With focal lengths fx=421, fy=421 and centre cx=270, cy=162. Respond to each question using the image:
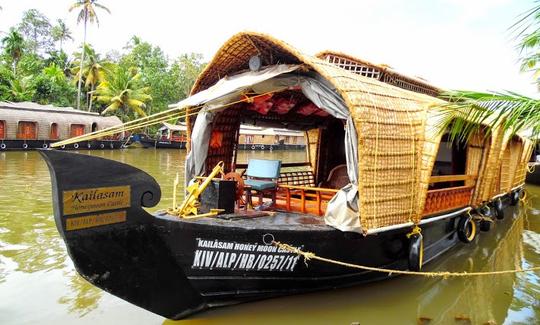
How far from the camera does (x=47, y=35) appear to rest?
142 feet

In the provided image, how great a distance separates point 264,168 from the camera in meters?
5.48

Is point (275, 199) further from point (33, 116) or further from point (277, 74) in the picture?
point (33, 116)

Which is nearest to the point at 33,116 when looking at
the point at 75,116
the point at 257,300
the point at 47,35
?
the point at 75,116

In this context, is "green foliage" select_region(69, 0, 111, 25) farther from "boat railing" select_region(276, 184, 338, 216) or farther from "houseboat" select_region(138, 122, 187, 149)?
"boat railing" select_region(276, 184, 338, 216)

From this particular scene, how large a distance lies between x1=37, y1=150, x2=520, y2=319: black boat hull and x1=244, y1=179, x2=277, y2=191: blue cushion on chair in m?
0.44

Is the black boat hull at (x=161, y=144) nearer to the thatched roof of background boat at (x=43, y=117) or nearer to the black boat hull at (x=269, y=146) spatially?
the thatched roof of background boat at (x=43, y=117)

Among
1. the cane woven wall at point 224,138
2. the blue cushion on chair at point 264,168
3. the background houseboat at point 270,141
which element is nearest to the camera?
the blue cushion on chair at point 264,168

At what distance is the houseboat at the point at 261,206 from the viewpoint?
3.38 meters

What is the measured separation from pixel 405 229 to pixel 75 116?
964 inches

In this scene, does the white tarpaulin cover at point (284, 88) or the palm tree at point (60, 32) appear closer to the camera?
the white tarpaulin cover at point (284, 88)

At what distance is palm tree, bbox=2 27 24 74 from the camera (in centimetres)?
3002

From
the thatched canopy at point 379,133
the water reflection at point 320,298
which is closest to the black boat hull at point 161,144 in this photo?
the water reflection at point 320,298

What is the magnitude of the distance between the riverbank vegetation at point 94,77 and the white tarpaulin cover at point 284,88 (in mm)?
25630

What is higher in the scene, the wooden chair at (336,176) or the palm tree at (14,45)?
the palm tree at (14,45)
